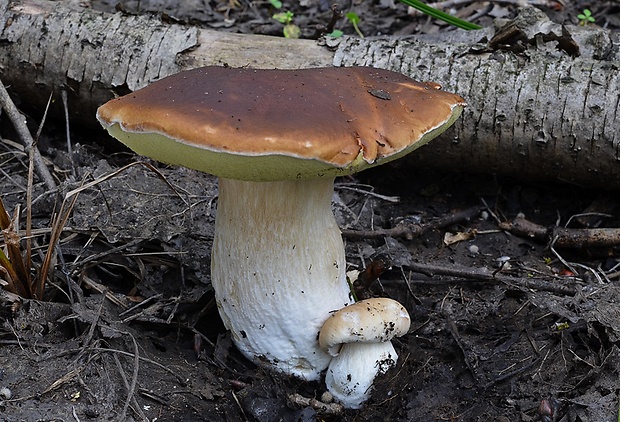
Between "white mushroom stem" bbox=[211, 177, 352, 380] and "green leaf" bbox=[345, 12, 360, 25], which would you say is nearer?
"white mushroom stem" bbox=[211, 177, 352, 380]

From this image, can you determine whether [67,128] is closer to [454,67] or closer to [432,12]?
[432,12]

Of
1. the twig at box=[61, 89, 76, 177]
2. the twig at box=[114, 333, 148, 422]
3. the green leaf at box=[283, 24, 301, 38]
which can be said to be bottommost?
the twig at box=[114, 333, 148, 422]

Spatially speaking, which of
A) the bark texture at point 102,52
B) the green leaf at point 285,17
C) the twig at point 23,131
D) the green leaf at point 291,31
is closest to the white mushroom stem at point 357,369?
the twig at point 23,131

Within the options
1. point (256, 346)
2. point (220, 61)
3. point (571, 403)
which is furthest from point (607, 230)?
point (220, 61)

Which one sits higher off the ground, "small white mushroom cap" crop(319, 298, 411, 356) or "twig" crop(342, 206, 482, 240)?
"small white mushroom cap" crop(319, 298, 411, 356)

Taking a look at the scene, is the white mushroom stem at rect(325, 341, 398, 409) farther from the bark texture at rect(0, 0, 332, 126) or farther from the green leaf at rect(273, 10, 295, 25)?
the green leaf at rect(273, 10, 295, 25)

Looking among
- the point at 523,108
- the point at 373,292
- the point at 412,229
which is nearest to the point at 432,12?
the point at 523,108

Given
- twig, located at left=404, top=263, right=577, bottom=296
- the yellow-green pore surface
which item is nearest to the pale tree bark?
twig, located at left=404, top=263, right=577, bottom=296

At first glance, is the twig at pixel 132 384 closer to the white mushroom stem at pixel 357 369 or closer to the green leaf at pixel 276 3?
the white mushroom stem at pixel 357 369
